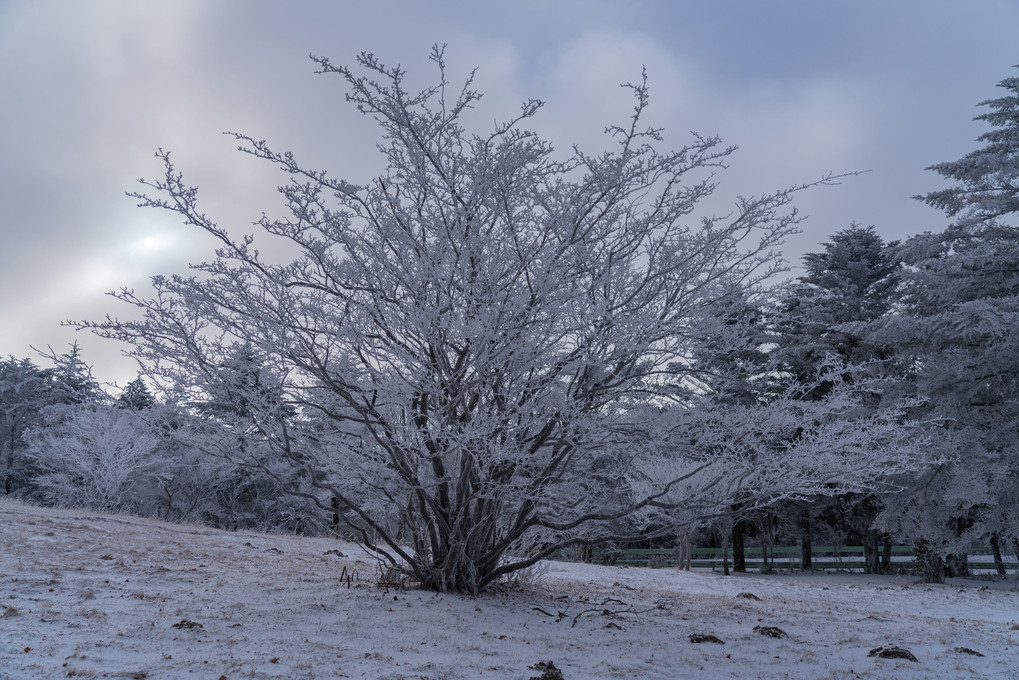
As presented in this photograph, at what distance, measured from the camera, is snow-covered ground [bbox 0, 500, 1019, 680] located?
3.95 meters

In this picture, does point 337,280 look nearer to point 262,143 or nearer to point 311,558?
point 262,143

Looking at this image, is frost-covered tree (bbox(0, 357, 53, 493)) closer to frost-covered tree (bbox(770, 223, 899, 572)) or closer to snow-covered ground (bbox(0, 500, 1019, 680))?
snow-covered ground (bbox(0, 500, 1019, 680))

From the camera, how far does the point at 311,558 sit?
988cm

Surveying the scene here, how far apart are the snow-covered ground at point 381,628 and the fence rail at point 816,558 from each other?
424 inches

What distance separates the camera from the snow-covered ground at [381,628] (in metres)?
3.95

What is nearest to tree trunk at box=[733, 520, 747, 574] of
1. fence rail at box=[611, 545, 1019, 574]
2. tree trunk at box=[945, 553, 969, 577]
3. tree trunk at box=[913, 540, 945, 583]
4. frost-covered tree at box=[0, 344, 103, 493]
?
fence rail at box=[611, 545, 1019, 574]

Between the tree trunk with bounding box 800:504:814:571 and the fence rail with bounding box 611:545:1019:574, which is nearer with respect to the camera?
the tree trunk with bounding box 800:504:814:571

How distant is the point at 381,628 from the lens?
498 centimetres

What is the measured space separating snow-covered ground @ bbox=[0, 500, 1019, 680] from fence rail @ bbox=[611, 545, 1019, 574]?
1077 centimetres

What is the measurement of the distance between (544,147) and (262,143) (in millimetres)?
2400

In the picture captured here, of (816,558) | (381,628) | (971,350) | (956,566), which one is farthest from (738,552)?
(381,628)

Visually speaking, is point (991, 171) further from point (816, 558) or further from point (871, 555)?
point (816, 558)

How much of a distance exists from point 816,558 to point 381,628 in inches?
1035

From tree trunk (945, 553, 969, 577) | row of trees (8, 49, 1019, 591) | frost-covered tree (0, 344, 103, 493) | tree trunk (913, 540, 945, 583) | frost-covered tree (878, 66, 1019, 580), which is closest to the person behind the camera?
row of trees (8, 49, 1019, 591)
